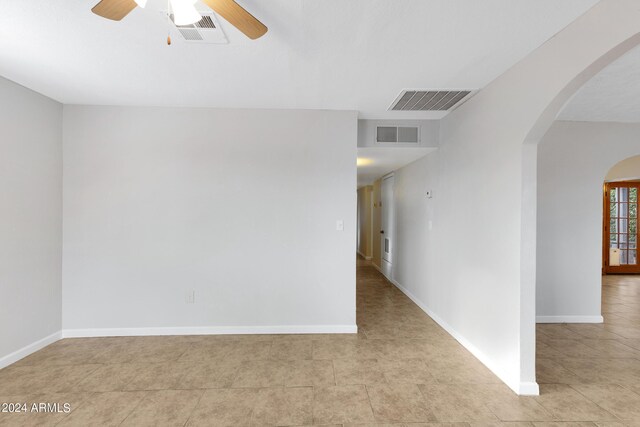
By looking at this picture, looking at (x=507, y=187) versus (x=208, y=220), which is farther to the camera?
(x=208, y=220)

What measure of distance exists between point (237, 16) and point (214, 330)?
9.82ft

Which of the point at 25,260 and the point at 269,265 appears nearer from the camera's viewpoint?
the point at 25,260

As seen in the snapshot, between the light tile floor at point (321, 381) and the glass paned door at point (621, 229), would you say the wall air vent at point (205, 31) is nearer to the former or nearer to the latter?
the light tile floor at point (321, 381)

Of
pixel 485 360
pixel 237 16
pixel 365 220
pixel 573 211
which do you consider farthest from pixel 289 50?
pixel 365 220

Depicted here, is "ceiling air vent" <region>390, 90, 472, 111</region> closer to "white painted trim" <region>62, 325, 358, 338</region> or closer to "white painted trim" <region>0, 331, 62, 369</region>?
"white painted trim" <region>62, 325, 358, 338</region>

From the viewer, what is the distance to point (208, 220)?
3.28 meters

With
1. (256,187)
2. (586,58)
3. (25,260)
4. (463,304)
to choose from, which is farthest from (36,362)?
(586,58)

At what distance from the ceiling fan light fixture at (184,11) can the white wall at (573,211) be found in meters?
4.08

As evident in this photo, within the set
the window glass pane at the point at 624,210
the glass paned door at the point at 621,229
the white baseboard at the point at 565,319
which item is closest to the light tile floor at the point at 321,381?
the white baseboard at the point at 565,319

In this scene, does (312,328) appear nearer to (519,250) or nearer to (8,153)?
(519,250)

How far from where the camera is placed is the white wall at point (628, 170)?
581cm

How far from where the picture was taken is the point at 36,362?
266cm

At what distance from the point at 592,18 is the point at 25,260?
15.4ft

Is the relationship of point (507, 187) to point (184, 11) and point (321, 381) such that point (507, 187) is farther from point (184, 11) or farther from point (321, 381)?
point (184, 11)
